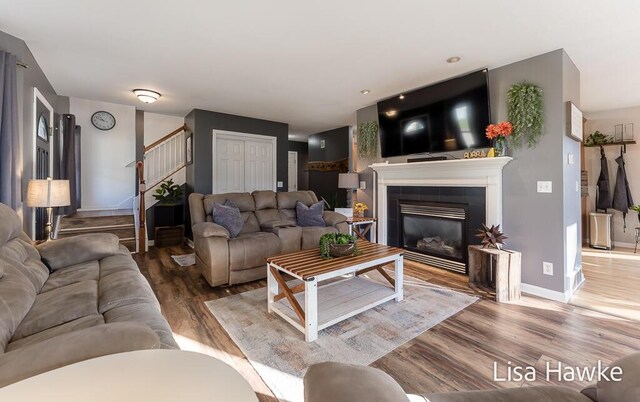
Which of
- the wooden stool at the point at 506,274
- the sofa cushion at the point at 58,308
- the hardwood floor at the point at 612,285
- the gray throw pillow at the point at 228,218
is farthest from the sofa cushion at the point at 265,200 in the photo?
the hardwood floor at the point at 612,285

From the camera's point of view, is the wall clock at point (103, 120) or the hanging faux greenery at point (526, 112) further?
the wall clock at point (103, 120)

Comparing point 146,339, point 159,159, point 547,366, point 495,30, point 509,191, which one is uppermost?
point 495,30

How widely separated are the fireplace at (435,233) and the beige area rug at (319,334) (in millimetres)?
861

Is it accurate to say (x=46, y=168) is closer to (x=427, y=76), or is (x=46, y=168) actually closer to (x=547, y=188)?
(x=427, y=76)

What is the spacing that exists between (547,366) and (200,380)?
213 cm

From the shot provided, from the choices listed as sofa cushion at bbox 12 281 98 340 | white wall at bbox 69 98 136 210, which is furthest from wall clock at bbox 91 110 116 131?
sofa cushion at bbox 12 281 98 340

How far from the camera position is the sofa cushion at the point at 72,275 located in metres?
1.78

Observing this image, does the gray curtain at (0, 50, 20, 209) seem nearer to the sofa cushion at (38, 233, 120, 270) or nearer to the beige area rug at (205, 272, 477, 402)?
the sofa cushion at (38, 233, 120, 270)

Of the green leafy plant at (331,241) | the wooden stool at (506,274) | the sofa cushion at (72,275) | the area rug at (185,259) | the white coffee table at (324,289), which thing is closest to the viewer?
the sofa cushion at (72,275)

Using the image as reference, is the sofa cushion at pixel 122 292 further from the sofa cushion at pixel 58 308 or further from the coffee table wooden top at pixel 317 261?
the coffee table wooden top at pixel 317 261

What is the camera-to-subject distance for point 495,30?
7.95 ft

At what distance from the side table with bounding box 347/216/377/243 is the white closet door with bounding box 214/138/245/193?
247cm

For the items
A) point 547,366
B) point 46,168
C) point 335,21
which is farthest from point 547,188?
point 46,168

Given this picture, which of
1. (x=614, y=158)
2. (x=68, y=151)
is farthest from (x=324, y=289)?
(x=614, y=158)
